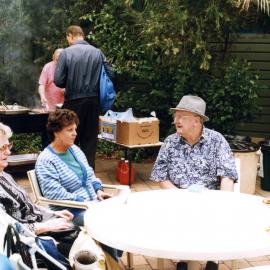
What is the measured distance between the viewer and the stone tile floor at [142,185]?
4041mm

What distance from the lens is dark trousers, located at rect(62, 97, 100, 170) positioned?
590 centimetres

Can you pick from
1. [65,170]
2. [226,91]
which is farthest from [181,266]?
[226,91]

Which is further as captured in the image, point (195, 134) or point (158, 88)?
point (158, 88)

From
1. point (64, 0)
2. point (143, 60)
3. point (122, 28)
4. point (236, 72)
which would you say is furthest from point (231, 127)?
point (64, 0)

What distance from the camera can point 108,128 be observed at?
6.34m

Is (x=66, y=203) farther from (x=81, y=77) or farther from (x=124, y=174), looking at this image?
(x=124, y=174)

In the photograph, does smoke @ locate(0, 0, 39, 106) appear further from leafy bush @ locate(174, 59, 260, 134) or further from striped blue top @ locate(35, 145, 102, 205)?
striped blue top @ locate(35, 145, 102, 205)

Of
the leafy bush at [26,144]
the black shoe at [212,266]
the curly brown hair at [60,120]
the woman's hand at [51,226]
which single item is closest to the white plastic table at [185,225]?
the woman's hand at [51,226]

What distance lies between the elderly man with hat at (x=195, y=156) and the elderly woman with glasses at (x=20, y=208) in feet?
3.25

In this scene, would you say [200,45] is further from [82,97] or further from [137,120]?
[82,97]

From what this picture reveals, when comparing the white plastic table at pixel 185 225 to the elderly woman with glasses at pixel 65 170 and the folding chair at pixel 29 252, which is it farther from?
the elderly woman with glasses at pixel 65 170

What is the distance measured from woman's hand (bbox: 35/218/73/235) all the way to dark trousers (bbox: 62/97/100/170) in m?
2.91

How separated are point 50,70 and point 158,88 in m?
1.60

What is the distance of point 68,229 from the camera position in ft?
10.2
